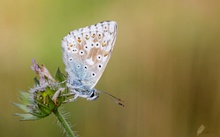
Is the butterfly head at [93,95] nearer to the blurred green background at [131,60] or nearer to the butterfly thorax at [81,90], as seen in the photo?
the butterfly thorax at [81,90]

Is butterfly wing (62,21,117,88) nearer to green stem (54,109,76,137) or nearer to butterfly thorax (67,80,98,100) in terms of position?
butterfly thorax (67,80,98,100)

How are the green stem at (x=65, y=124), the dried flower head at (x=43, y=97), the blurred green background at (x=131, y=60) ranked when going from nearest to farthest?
1. the green stem at (x=65, y=124)
2. the dried flower head at (x=43, y=97)
3. the blurred green background at (x=131, y=60)

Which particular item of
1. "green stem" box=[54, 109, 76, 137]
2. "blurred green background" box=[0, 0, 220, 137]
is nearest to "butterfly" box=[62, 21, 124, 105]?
"green stem" box=[54, 109, 76, 137]

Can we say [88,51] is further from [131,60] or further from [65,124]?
[131,60]

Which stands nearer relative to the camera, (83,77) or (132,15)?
(83,77)

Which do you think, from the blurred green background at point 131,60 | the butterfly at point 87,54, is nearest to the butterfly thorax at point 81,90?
the butterfly at point 87,54

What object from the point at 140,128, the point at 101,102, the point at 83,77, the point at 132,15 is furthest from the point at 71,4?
the point at 83,77

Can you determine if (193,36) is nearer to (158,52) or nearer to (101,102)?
(158,52)
